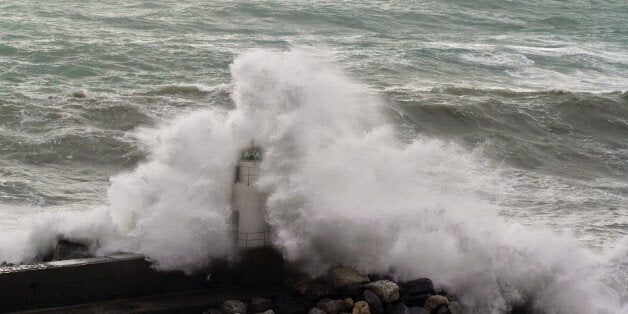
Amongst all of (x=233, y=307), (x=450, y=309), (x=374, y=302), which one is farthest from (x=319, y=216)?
(x=450, y=309)

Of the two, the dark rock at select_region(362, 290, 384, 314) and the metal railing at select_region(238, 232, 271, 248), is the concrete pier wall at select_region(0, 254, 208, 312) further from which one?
the dark rock at select_region(362, 290, 384, 314)

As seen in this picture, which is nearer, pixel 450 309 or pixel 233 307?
pixel 233 307

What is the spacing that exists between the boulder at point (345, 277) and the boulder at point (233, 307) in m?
0.84

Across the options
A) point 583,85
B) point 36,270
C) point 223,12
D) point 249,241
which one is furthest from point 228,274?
point 223,12

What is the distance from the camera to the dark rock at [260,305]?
7266mm

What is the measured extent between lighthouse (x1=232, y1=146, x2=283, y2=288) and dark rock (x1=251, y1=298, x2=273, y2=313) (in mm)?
412

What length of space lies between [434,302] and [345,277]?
0.80 m

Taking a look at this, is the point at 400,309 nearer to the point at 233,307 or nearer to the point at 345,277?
the point at 345,277

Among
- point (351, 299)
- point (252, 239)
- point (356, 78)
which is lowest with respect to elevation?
point (356, 78)

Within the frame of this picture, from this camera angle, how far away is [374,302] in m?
7.18

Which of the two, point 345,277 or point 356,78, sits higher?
point 345,277

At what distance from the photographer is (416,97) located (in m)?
17.8

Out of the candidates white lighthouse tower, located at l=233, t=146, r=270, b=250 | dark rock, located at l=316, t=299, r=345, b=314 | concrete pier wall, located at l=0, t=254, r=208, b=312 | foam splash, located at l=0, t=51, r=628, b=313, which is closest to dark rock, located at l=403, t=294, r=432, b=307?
foam splash, located at l=0, t=51, r=628, b=313

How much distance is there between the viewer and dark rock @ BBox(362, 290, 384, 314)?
7172 mm
